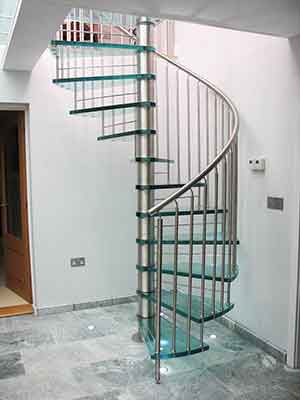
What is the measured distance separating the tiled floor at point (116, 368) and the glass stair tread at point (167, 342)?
17 cm

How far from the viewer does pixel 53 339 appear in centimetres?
337

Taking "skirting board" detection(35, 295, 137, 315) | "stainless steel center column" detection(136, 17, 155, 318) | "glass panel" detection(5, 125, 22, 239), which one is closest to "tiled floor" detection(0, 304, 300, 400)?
"skirting board" detection(35, 295, 137, 315)

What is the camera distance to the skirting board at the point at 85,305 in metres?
3.96

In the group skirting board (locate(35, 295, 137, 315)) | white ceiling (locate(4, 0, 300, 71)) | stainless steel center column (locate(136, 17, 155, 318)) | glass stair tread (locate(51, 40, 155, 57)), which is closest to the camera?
white ceiling (locate(4, 0, 300, 71))

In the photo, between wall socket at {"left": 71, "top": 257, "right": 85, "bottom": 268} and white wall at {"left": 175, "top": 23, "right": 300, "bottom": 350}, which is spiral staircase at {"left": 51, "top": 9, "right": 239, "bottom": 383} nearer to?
white wall at {"left": 175, "top": 23, "right": 300, "bottom": 350}

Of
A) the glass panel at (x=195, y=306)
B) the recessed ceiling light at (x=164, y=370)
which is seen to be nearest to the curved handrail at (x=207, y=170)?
the glass panel at (x=195, y=306)

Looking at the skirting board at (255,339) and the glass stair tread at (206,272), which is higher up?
the glass stair tread at (206,272)

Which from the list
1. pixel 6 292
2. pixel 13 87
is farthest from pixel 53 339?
pixel 13 87

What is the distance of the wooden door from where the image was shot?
4027mm

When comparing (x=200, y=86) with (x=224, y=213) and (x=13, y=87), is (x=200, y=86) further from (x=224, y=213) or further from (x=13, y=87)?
(x=13, y=87)

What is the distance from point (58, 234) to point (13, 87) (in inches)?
56.8

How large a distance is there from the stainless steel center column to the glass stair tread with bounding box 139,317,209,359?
141mm

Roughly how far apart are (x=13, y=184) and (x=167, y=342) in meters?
2.67

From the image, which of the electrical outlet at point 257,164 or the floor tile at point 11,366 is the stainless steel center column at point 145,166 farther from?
the floor tile at point 11,366
